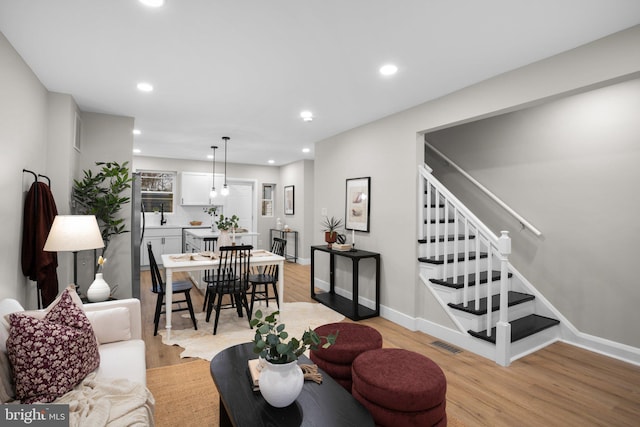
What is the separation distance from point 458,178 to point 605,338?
242 cm

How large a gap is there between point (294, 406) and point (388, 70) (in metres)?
2.57

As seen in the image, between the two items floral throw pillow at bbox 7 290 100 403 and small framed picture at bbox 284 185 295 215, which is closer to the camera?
floral throw pillow at bbox 7 290 100 403

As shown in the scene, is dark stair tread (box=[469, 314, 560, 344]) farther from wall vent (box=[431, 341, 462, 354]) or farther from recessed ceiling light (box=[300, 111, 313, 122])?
recessed ceiling light (box=[300, 111, 313, 122])

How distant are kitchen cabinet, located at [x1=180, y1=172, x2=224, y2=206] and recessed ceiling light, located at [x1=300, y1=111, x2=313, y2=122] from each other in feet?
14.3

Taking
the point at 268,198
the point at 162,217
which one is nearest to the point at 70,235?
the point at 162,217

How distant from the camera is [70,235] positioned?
8.34ft

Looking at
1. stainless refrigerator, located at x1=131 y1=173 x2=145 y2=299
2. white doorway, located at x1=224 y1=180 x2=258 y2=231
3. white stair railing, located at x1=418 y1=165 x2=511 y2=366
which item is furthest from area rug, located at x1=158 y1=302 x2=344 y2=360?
white doorway, located at x1=224 y1=180 x2=258 y2=231

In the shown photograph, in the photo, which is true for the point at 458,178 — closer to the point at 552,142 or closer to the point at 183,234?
the point at 552,142

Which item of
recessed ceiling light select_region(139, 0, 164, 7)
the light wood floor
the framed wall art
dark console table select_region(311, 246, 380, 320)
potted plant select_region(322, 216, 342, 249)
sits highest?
recessed ceiling light select_region(139, 0, 164, 7)

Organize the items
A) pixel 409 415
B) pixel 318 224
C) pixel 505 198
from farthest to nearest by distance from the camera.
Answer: pixel 318 224, pixel 505 198, pixel 409 415

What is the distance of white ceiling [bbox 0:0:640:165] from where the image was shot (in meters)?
1.94

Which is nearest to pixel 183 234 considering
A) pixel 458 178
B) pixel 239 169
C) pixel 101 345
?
pixel 239 169

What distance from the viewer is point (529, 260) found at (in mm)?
3764

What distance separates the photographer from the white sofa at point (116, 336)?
5.94 feet
